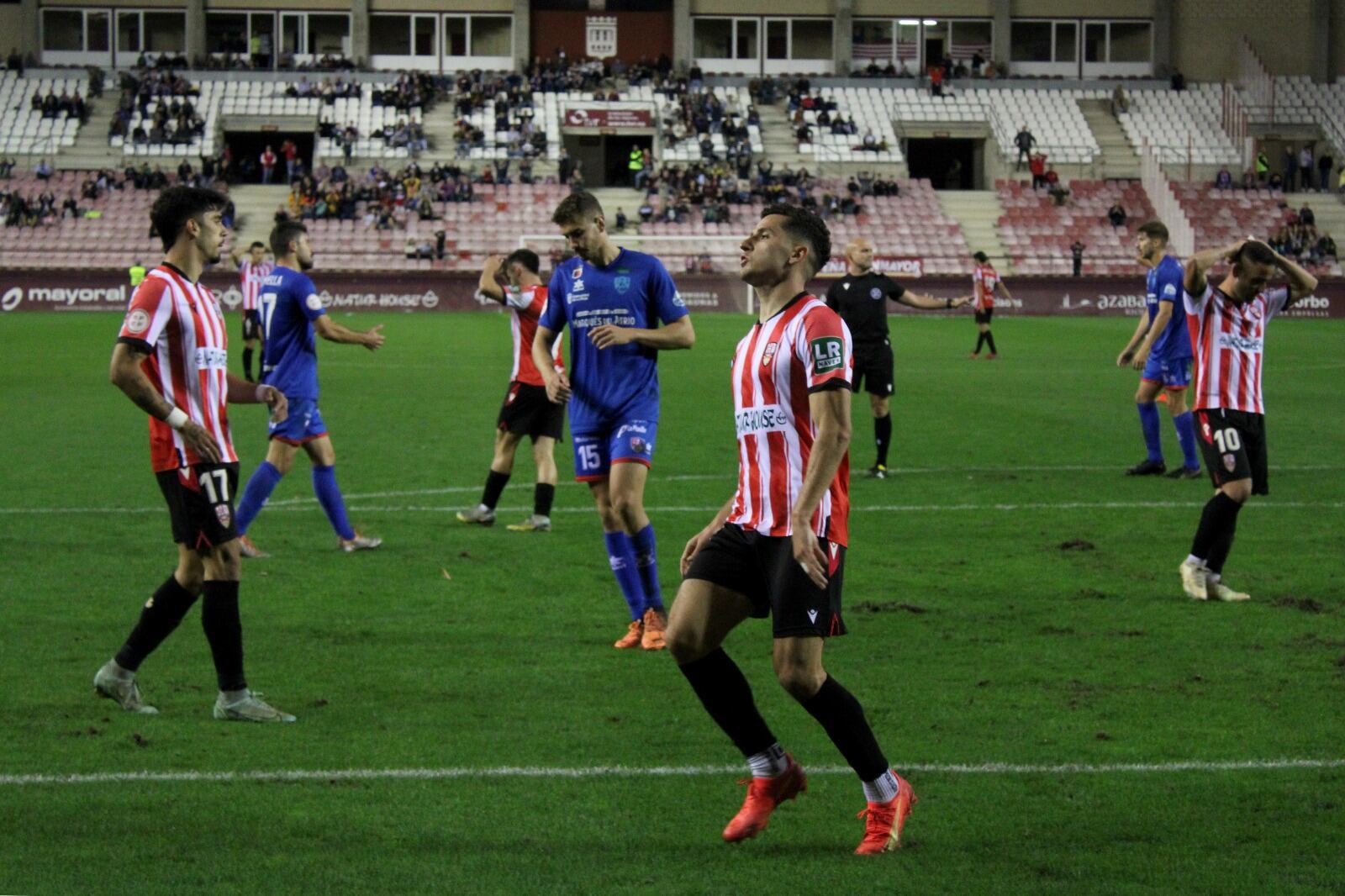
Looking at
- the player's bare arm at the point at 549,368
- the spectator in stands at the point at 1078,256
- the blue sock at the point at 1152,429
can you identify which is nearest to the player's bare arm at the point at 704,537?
the player's bare arm at the point at 549,368

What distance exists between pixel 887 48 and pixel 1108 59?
904 cm

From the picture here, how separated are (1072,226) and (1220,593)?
157 ft

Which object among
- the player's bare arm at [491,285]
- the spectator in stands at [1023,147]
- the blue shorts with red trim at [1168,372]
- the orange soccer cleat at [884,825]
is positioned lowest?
the orange soccer cleat at [884,825]

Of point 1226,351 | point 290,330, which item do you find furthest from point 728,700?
point 290,330

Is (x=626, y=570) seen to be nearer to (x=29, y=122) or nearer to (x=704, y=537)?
(x=704, y=537)

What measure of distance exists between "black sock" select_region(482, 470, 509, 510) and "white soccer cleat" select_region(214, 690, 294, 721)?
18.7 ft

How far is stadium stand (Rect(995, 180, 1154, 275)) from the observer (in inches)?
2066

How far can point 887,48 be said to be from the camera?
2564 inches

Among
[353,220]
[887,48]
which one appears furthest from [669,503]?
[887,48]

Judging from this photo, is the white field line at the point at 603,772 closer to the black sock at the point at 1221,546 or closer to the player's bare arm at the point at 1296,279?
the black sock at the point at 1221,546

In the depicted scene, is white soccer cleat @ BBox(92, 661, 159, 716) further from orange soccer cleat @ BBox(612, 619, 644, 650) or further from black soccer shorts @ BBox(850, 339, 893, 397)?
black soccer shorts @ BBox(850, 339, 893, 397)

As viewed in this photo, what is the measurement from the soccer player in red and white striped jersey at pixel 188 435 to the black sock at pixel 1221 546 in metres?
5.55

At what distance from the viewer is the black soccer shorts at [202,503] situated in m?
6.93

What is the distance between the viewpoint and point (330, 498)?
11211mm
